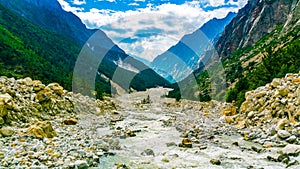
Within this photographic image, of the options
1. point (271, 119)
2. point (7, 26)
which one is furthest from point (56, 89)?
point (7, 26)

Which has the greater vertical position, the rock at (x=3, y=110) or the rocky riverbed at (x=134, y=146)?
the rock at (x=3, y=110)

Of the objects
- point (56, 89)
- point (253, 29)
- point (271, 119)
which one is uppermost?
point (253, 29)

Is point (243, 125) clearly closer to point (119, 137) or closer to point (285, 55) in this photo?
point (119, 137)

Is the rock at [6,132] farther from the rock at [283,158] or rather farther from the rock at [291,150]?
the rock at [291,150]

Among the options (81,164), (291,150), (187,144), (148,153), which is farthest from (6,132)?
(291,150)

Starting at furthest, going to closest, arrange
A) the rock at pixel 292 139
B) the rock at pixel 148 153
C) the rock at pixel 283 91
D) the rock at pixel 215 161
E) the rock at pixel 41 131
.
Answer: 1. the rock at pixel 283 91
2. the rock at pixel 41 131
3. the rock at pixel 292 139
4. the rock at pixel 148 153
5. the rock at pixel 215 161

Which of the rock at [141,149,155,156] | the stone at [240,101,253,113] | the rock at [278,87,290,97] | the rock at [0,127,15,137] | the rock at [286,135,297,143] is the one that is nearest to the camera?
the rock at [141,149,155,156]

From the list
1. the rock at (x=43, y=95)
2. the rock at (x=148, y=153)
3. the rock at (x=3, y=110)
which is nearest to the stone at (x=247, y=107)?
the rock at (x=148, y=153)

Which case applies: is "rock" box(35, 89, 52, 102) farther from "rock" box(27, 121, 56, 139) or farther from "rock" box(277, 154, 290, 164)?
"rock" box(277, 154, 290, 164)

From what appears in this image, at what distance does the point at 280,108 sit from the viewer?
2612 cm

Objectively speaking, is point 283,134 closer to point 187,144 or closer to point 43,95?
point 187,144

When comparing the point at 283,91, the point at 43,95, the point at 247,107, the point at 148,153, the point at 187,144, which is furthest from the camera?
the point at 247,107

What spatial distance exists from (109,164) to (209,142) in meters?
8.87

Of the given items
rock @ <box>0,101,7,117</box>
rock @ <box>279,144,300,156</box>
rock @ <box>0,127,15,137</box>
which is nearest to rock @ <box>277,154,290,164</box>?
rock @ <box>279,144,300,156</box>
